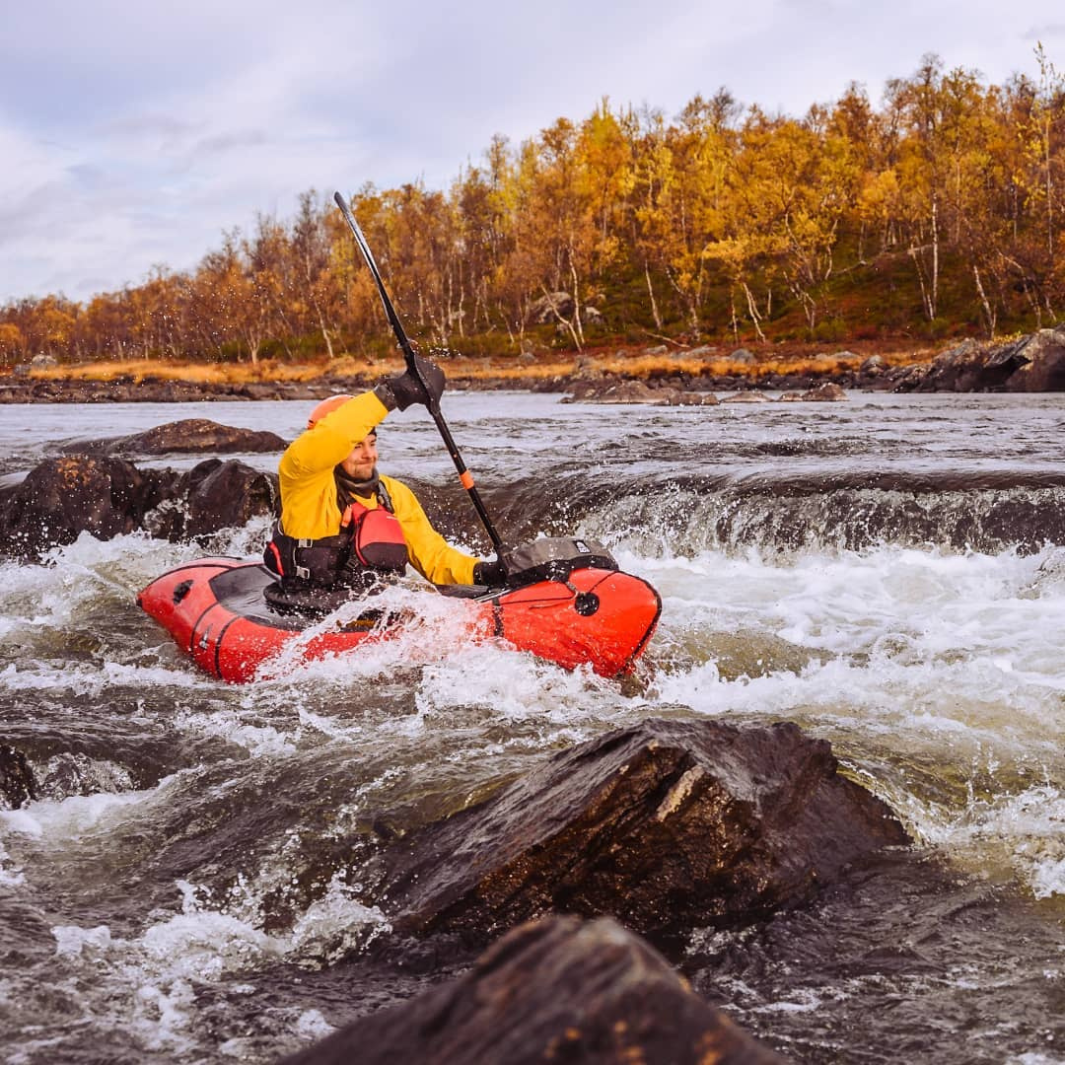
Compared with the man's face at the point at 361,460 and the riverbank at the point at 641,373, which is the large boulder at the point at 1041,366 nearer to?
the riverbank at the point at 641,373

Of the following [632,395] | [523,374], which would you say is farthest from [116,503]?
[523,374]

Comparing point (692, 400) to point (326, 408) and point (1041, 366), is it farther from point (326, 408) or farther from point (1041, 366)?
point (326, 408)

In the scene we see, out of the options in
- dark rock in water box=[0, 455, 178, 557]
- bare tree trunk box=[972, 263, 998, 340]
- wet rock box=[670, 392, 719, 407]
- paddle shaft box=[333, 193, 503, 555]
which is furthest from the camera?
bare tree trunk box=[972, 263, 998, 340]

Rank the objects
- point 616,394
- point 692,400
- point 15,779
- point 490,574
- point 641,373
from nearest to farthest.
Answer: point 15,779 < point 490,574 < point 692,400 < point 616,394 < point 641,373

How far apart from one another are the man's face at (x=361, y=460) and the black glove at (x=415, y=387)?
269 millimetres

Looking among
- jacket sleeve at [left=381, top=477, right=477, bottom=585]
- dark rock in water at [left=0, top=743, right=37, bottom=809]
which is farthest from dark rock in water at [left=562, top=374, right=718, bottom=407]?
dark rock in water at [left=0, top=743, right=37, bottom=809]

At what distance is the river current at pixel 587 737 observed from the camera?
117 inches

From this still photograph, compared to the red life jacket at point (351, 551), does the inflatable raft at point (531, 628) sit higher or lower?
lower

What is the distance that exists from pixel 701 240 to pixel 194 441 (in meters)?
42.9

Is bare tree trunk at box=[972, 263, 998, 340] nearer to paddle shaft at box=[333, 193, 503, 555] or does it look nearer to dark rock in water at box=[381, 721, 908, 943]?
paddle shaft at box=[333, 193, 503, 555]

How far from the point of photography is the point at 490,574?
6.74 metres

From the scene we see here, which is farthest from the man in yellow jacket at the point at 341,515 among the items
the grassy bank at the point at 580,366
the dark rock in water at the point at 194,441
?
the grassy bank at the point at 580,366

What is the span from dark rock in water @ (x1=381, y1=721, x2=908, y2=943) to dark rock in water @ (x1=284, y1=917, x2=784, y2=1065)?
6.22 feet

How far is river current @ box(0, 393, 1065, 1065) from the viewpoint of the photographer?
2.98 m
